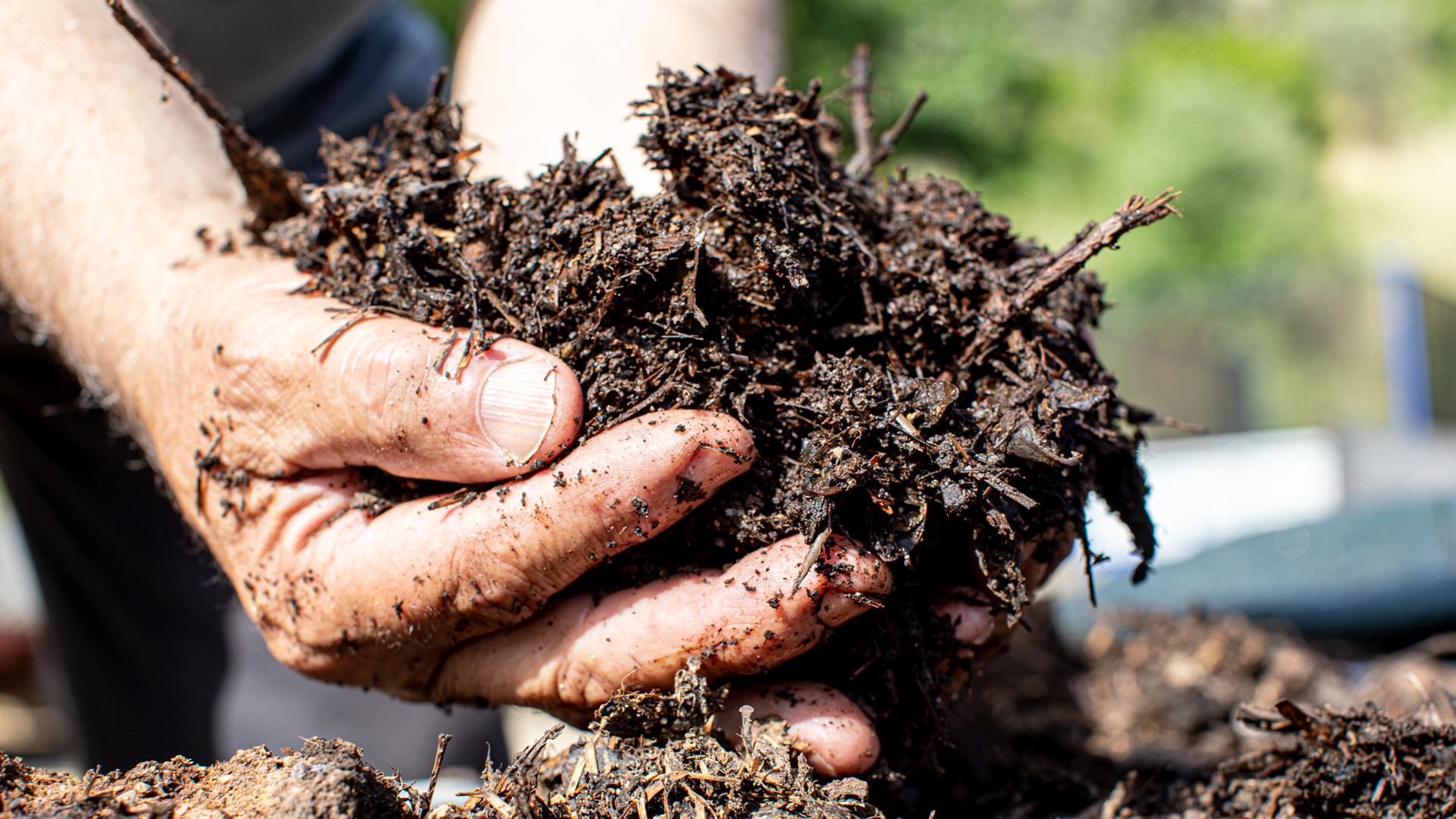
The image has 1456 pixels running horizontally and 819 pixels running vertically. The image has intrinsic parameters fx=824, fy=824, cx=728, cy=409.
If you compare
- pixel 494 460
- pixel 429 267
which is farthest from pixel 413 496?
pixel 429 267

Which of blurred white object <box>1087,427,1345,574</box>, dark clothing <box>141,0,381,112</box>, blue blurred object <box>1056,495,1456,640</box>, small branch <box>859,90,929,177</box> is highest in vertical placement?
dark clothing <box>141,0,381,112</box>

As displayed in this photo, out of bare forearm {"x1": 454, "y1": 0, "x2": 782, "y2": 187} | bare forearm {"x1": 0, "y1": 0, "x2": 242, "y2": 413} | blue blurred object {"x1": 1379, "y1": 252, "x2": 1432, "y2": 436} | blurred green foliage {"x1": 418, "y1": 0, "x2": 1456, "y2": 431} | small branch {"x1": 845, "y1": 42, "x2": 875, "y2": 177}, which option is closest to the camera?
bare forearm {"x1": 0, "y1": 0, "x2": 242, "y2": 413}

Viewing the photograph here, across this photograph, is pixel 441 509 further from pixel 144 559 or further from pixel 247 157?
pixel 144 559

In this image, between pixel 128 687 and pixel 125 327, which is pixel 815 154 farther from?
pixel 128 687

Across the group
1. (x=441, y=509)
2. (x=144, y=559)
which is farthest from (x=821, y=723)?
(x=144, y=559)

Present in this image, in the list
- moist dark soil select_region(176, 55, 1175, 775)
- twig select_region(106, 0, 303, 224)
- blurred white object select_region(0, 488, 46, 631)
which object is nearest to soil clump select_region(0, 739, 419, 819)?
moist dark soil select_region(176, 55, 1175, 775)

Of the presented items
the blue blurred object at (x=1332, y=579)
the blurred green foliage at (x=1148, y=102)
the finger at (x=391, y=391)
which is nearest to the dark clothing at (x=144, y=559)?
the finger at (x=391, y=391)

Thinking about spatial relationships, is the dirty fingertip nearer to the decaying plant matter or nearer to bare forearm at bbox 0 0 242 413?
the decaying plant matter
